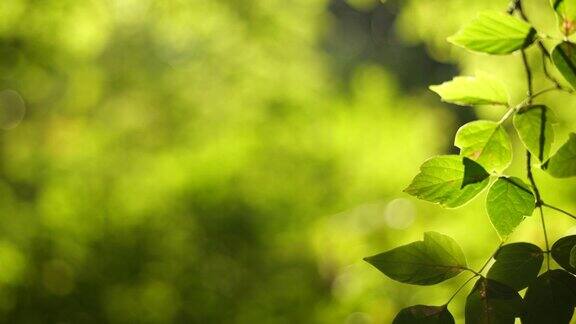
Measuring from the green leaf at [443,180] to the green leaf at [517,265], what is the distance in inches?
2.0

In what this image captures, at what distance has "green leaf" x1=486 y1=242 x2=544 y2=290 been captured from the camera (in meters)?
0.40

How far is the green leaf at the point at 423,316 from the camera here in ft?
1.27

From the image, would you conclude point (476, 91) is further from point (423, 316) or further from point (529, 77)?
point (423, 316)

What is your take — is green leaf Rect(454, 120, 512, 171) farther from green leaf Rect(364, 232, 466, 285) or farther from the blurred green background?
the blurred green background

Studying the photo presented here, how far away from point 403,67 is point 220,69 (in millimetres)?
7080

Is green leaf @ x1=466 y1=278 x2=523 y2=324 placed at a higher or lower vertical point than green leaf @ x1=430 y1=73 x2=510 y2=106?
lower

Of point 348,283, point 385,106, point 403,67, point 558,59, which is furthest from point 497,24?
point 403,67

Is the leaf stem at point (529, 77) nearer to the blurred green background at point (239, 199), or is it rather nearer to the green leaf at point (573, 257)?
the green leaf at point (573, 257)

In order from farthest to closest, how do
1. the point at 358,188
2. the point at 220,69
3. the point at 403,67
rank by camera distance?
the point at 403,67 < the point at 220,69 < the point at 358,188

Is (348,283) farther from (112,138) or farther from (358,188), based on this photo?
(112,138)

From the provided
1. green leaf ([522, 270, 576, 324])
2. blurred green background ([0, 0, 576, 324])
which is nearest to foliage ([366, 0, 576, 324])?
green leaf ([522, 270, 576, 324])

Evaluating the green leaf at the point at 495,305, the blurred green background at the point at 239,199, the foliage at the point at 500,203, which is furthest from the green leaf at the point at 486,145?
the blurred green background at the point at 239,199

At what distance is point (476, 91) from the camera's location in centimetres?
48

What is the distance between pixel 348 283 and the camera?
227 centimetres
